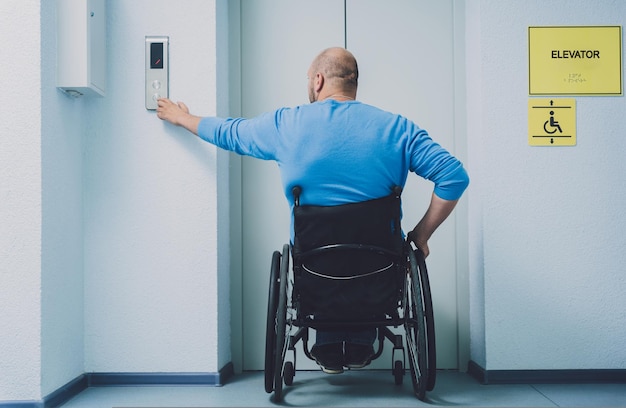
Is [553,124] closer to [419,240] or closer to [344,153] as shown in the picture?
[419,240]

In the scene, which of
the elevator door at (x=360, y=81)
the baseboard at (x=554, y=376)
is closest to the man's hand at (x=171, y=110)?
the elevator door at (x=360, y=81)

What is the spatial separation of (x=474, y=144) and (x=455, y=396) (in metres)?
1.04

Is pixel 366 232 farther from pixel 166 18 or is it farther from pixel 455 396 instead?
pixel 166 18

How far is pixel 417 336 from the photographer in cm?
189

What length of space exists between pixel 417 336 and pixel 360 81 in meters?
1.22

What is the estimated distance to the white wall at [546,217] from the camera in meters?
2.33

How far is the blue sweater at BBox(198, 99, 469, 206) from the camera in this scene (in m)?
1.87

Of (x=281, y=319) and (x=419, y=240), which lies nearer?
(x=281, y=319)

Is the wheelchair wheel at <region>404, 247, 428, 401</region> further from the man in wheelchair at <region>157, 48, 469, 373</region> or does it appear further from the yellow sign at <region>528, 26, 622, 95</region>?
the yellow sign at <region>528, 26, 622, 95</region>

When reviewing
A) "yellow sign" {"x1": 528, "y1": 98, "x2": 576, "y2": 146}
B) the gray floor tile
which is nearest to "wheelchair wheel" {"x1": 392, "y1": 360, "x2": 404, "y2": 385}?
the gray floor tile

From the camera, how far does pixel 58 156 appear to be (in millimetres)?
2080

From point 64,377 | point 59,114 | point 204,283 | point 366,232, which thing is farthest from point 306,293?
point 59,114

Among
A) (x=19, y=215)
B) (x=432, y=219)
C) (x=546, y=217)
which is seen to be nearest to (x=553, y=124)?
(x=546, y=217)

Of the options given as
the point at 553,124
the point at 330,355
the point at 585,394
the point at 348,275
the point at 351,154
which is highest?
the point at 553,124
